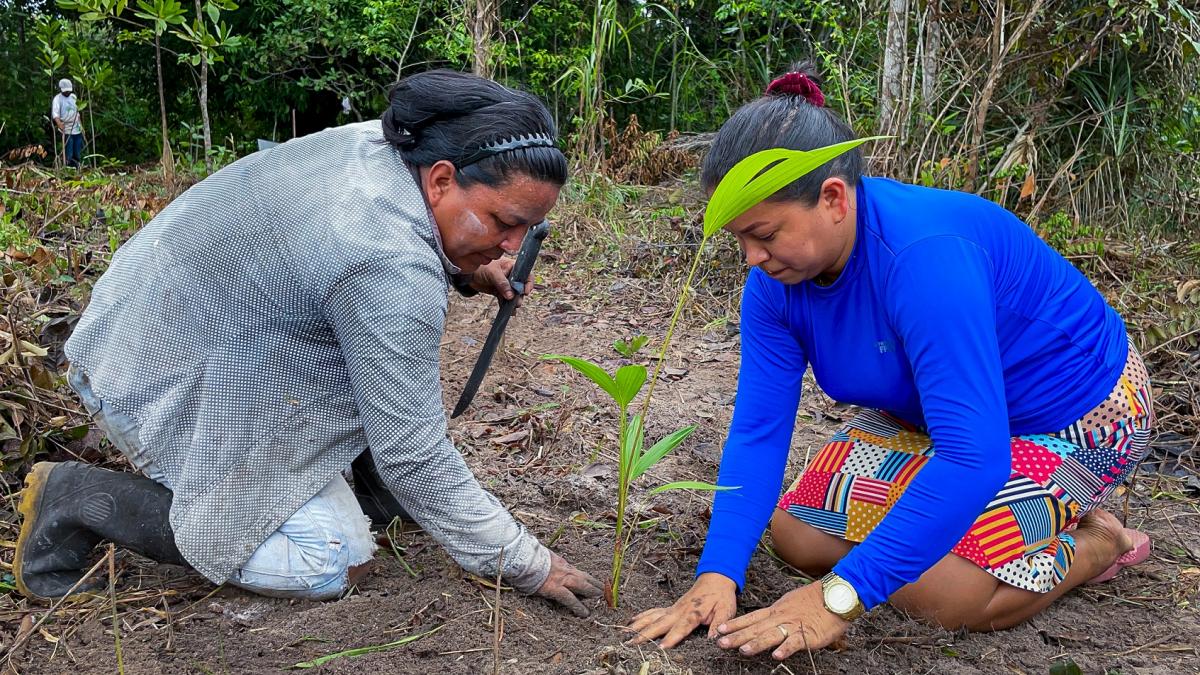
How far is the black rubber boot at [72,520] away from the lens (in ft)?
6.82

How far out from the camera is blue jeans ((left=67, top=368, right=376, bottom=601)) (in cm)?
203

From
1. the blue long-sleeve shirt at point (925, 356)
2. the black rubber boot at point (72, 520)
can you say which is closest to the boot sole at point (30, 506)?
the black rubber boot at point (72, 520)

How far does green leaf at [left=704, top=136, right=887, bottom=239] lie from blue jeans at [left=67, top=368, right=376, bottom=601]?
1.06 metres

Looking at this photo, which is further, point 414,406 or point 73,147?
point 73,147

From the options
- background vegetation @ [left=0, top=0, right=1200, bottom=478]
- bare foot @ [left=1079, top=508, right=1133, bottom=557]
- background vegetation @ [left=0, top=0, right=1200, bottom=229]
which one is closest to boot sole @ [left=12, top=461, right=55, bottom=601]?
background vegetation @ [left=0, top=0, right=1200, bottom=478]

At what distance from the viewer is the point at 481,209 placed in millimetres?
1842

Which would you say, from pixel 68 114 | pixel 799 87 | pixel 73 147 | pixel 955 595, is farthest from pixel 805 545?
pixel 73 147

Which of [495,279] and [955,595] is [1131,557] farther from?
[495,279]

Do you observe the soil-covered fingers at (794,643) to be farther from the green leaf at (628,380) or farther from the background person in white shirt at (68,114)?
the background person in white shirt at (68,114)

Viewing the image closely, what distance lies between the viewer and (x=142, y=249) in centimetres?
202

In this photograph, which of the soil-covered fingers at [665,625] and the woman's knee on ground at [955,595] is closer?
the soil-covered fingers at [665,625]

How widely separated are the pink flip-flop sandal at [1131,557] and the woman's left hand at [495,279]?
159 cm

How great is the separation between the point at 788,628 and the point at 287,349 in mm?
1127

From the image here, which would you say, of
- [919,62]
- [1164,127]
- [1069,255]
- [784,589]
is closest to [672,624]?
[784,589]
